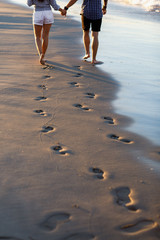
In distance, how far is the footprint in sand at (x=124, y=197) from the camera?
81.6 inches

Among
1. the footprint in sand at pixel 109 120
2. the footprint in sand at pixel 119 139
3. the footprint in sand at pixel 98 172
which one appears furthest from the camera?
the footprint in sand at pixel 109 120

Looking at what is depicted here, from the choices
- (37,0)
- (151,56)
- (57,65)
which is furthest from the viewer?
(151,56)

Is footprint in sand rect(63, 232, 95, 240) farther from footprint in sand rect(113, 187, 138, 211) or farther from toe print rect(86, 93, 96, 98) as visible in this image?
toe print rect(86, 93, 96, 98)

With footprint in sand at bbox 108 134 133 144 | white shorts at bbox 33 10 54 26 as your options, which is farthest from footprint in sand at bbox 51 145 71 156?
white shorts at bbox 33 10 54 26

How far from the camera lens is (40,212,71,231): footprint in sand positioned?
72.8 inches

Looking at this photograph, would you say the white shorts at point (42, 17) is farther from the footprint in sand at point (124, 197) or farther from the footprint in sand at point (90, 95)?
the footprint in sand at point (124, 197)

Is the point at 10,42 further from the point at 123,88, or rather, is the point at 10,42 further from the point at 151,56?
the point at 123,88

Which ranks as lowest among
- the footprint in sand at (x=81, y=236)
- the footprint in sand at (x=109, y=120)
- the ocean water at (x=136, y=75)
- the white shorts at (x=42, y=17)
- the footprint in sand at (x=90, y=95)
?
the ocean water at (x=136, y=75)

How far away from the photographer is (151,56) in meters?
6.93

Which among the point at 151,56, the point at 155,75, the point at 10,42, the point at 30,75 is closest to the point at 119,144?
the point at 30,75

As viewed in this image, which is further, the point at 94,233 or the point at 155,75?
the point at 155,75

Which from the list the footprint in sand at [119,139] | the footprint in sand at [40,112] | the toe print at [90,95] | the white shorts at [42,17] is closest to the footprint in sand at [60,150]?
the footprint in sand at [119,139]

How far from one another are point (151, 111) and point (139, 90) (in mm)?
853

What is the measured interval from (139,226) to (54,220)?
1.66ft
